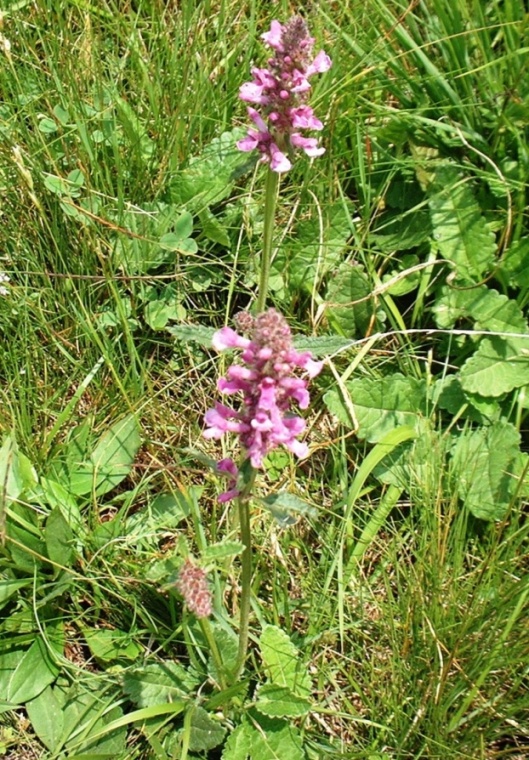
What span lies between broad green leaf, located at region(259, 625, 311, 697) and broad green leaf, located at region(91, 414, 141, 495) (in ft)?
2.11

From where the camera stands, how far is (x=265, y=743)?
6.43 ft

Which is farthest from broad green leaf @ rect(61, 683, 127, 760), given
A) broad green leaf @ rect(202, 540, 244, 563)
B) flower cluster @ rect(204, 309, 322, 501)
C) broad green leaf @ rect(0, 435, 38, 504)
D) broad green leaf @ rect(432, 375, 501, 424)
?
broad green leaf @ rect(432, 375, 501, 424)

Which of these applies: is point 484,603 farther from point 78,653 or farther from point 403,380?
point 78,653

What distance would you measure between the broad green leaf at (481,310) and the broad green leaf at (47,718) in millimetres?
1637

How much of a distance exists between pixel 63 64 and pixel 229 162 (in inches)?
26.3

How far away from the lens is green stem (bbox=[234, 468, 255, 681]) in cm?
153

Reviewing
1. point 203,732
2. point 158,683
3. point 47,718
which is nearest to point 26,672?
point 47,718

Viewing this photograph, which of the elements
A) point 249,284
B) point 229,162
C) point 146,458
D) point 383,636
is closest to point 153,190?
point 229,162

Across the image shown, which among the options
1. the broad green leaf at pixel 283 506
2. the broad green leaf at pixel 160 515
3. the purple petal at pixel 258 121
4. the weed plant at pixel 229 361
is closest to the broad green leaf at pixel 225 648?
the weed plant at pixel 229 361

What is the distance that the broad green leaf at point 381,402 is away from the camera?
96.7 inches

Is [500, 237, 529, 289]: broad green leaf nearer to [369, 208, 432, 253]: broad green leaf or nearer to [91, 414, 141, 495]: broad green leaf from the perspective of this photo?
[369, 208, 432, 253]: broad green leaf

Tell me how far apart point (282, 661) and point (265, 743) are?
20 centimetres

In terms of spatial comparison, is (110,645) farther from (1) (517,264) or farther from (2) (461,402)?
(1) (517,264)

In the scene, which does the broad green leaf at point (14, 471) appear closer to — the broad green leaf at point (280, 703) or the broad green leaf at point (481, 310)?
the broad green leaf at point (280, 703)
